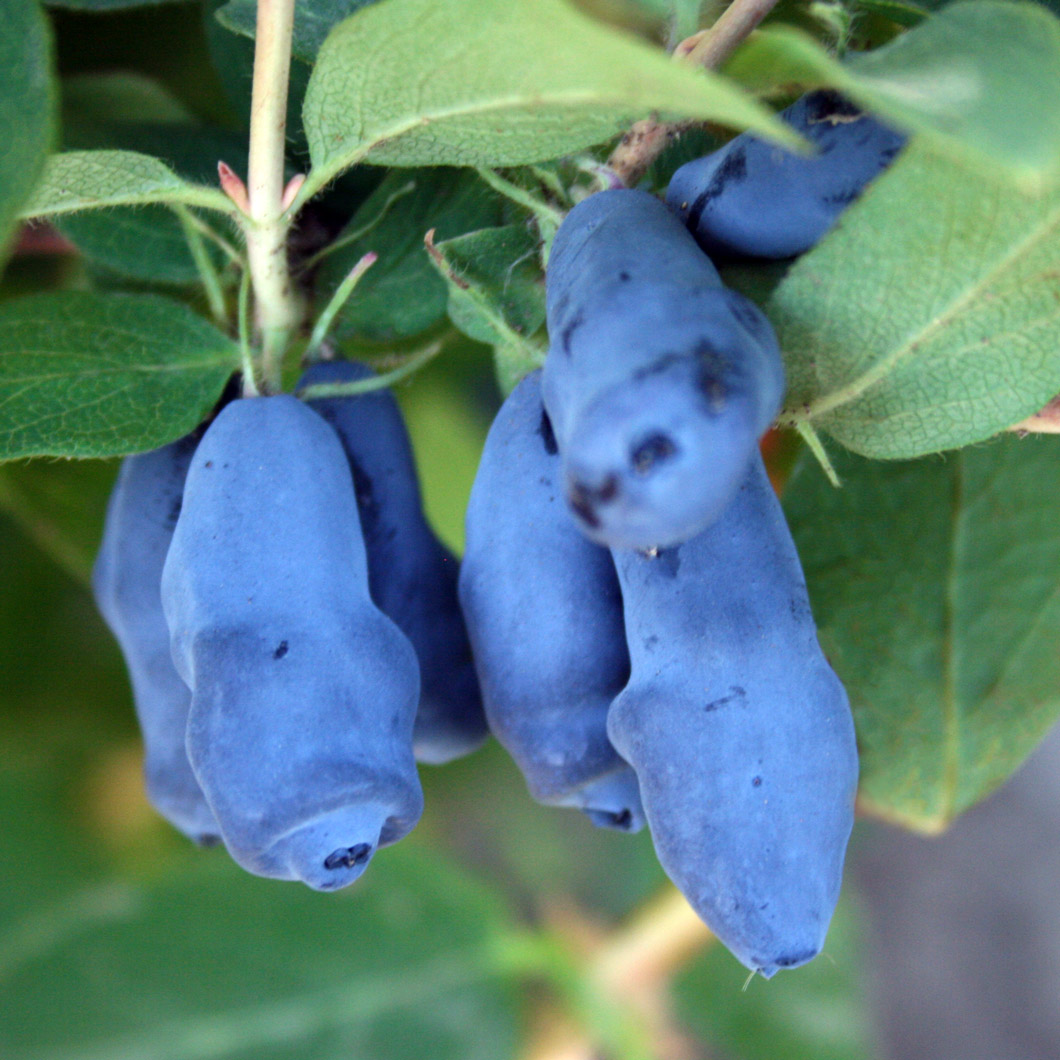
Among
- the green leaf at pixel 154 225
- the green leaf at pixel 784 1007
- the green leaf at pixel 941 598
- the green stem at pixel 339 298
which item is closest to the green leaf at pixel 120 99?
the green leaf at pixel 154 225

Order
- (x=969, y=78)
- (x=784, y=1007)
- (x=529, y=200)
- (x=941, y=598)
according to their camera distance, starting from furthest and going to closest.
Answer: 1. (x=784, y=1007)
2. (x=941, y=598)
3. (x=529, y=200)
4. (x=969, y=78)

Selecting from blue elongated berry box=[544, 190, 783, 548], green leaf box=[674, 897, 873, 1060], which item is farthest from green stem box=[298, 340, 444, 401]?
green leaf box=[674, 897, 873, 1060]

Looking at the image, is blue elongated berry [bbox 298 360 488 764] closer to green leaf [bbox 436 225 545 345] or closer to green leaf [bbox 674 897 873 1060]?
green leaf [bbox 436 225 545 345]

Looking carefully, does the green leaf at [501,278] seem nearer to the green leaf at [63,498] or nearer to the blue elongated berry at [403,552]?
the blue elongated berry at [403,552]

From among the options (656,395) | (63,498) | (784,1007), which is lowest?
(784,1007)

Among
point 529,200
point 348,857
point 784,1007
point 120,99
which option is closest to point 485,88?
point 529,200

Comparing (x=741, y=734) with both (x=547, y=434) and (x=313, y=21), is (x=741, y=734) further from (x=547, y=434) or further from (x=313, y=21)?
(x=313, y=21)
